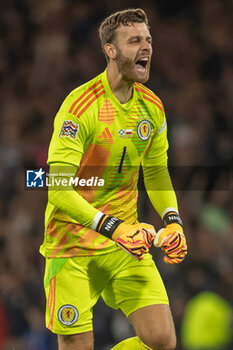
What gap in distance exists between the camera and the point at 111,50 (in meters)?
4.07

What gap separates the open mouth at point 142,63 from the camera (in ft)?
13.1

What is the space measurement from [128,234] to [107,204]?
41 cm

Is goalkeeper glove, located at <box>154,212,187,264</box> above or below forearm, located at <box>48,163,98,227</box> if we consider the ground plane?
below

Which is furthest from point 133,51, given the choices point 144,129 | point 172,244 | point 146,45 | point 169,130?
point 169,130

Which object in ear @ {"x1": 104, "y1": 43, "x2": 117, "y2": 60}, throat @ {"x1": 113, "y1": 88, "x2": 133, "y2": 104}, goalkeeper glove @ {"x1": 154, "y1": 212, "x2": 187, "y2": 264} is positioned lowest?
goalkeeper glove @ {"x1": 154, "y1": 212, "x2": 187, "y2": 264}

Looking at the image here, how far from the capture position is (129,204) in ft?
13.7

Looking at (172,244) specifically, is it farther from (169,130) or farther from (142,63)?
(169,130)

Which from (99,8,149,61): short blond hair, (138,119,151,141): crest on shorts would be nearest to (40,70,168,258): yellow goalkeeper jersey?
(138,119,151,141): crest on shorts

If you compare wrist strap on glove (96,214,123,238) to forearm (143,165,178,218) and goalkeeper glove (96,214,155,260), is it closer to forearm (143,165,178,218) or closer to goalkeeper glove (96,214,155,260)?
goalkeeper glove (96,214,155,260)

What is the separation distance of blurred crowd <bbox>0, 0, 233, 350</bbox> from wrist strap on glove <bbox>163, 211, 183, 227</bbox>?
180 cm

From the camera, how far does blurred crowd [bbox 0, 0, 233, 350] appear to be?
608cm

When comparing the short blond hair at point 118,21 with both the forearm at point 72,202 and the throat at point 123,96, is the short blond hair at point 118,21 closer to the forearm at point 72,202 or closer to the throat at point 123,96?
the throat at point 123,96
